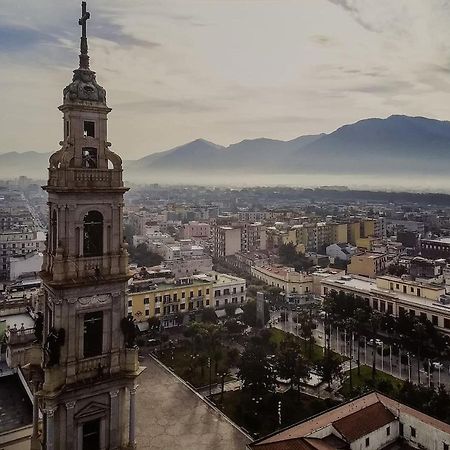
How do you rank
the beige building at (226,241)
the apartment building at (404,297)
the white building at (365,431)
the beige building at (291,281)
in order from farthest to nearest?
the beige building at (226,241)
the beige building at (291,281)
the apartment building at (404,297)
the white building at (365,431)

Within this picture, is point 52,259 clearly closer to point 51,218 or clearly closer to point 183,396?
point 51,218

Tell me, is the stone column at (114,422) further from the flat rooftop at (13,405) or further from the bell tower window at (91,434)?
the flat rooftop at (13,405)

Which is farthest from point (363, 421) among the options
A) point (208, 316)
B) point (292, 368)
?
point (208, 316)

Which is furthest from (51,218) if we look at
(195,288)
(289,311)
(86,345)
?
(289,311)

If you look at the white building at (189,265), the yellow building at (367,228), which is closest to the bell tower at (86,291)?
the white building at (189,265)

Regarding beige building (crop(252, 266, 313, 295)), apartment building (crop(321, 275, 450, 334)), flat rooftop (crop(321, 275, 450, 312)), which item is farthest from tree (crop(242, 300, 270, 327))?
beige building (crop(252, 266, 313, 295))

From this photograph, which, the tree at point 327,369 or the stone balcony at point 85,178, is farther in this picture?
the tree at point 327,369

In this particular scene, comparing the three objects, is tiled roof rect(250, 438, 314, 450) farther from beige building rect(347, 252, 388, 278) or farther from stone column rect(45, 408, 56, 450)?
beige building rect(347, 252, 388, 278)
